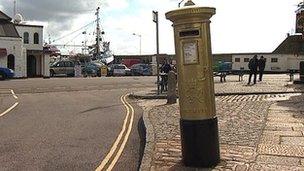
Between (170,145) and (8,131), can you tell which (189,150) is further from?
(8,131)

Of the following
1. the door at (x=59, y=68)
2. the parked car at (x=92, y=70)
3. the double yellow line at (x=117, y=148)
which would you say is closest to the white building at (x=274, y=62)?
the parked car at (x=92, y=70)

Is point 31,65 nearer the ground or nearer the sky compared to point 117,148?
nearer the sky

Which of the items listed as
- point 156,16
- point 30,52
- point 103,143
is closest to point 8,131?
point 103,143

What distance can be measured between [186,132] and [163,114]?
6.73m

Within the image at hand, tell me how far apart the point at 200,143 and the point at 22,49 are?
150ft

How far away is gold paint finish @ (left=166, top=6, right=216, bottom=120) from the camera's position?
7254 mm

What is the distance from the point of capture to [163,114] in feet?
45.9

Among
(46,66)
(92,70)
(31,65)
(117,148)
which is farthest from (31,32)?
(117,148)

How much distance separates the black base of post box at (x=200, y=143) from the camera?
720 centimetres

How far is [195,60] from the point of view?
727 centimetres

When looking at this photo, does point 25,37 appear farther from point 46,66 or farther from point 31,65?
point 46,66

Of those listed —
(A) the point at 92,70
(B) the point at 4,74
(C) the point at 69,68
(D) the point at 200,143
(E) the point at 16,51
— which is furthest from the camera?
(A) the point at 92,70

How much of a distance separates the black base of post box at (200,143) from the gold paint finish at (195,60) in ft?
0.36

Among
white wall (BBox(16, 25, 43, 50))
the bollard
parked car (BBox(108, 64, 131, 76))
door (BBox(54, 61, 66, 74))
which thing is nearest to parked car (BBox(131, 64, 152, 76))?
parked car (BBox(108, 64, 131, 76))
